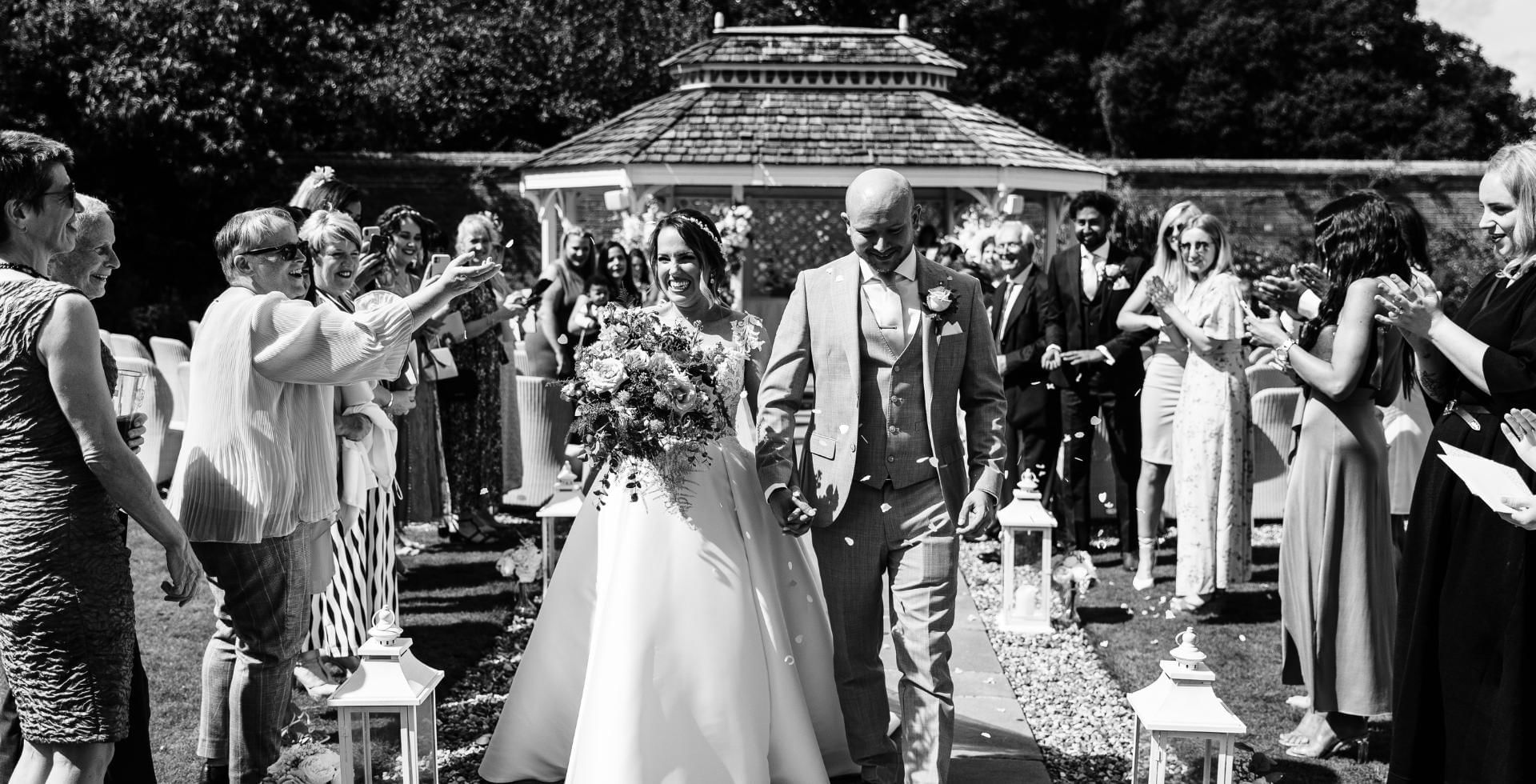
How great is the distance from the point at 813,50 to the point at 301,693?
1452 cm

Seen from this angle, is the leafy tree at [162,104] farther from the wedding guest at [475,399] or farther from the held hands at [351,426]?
the held hands at [351,426]

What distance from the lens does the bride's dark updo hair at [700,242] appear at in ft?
15.1

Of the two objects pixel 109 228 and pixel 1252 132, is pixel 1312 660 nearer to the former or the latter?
pixel 109 228

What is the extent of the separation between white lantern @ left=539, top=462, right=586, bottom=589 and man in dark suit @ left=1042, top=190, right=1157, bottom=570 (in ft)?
10.5

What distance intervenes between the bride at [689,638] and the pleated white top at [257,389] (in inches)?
37.2

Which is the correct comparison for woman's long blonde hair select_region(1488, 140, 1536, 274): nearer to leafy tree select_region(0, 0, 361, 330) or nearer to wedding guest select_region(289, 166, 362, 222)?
wedding guest select_region(289, 166, 362, 222)

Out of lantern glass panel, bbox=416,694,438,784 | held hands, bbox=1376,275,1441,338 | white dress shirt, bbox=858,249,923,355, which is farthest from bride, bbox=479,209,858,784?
held hands, bbox=1376,275,1441,338

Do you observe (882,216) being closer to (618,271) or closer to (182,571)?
(182,571)

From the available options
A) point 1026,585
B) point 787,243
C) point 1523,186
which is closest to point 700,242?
→ point 1523,186

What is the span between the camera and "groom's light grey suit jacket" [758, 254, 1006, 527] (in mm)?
4316

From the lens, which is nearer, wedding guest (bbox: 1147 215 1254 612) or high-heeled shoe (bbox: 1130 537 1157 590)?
wedding guest (bbox: 1147 215 1254 612)

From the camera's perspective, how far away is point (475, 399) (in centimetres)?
885

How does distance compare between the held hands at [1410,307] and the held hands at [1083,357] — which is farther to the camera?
the held hands at [1083,357]

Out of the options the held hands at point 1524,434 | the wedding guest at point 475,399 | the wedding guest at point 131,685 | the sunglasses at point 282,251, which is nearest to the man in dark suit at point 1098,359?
the wedding guest at point 475,399
